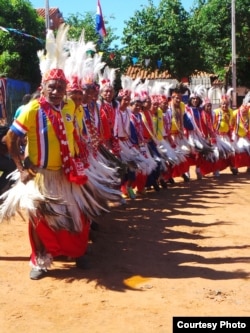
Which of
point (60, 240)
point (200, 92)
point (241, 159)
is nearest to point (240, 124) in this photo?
point (241, 159)

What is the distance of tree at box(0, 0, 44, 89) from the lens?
59.0 ft

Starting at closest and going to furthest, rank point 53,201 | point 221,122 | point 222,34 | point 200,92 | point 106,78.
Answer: point 53,201 < point 106,78 < point 200,92 < point 221,122 < point 222,34

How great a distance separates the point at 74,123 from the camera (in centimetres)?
499

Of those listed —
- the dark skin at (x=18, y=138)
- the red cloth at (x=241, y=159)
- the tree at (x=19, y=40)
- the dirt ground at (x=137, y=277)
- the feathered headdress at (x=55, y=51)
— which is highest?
the tree at (x=19, y=40)

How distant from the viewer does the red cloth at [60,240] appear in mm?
4727

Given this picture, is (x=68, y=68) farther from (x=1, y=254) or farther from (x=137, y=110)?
(x=137, y=110)

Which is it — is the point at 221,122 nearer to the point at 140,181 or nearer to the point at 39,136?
the point at 140,181

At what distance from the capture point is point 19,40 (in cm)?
1839

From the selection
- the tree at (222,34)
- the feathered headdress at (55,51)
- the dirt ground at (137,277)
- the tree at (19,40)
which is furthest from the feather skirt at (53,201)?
the tree at (222,34)

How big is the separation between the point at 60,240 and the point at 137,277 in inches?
30.0

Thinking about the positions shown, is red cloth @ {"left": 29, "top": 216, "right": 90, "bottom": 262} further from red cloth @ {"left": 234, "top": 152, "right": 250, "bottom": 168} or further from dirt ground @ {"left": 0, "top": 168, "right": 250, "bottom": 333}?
red cloth @ {"left": 234, "top": 152, "right": 250, "bottom": 168}

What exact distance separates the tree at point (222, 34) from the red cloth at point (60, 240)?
19000mm

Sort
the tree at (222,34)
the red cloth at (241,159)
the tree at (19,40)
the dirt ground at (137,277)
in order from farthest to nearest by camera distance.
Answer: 1. the tree at (222,34)
2. the tree at (19,40)
3. the red cloth at (241,159)
4. the dirt ground at (137,277)

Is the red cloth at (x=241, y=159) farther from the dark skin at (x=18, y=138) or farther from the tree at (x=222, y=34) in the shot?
the tree at (x=222, y=34)
